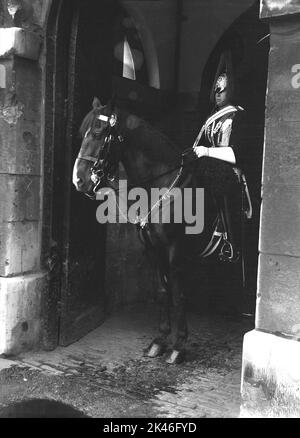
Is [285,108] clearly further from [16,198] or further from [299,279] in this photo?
[16,198]

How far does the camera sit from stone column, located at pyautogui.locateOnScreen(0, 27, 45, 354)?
193 inches

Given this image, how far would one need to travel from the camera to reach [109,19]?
5.48 m

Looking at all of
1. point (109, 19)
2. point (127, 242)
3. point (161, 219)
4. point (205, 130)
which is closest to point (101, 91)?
point (109, 19)

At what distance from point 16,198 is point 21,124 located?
27.1 inches

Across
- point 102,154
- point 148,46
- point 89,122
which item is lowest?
point 102,154

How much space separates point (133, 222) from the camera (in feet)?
16.2

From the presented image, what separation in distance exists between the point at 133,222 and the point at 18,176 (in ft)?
3.78

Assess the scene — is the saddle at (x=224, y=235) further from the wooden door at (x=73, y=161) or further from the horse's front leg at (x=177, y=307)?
the wooden door at (x=73, y=161)

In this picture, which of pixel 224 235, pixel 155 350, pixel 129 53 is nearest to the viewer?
pixel 155 350

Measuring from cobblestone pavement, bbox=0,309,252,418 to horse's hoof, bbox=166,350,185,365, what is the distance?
2.1 inches

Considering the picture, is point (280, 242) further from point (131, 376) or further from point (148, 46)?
point (148, 46)

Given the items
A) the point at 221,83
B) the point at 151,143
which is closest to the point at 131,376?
the point at 151,143

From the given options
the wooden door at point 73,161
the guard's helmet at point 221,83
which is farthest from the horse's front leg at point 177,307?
the guard's helmet at point 221,83

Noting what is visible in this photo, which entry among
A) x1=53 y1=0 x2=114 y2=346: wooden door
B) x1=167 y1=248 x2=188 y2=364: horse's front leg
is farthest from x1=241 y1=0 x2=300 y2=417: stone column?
x1=53 y1=0 x2=114 y2=346: wooden door
